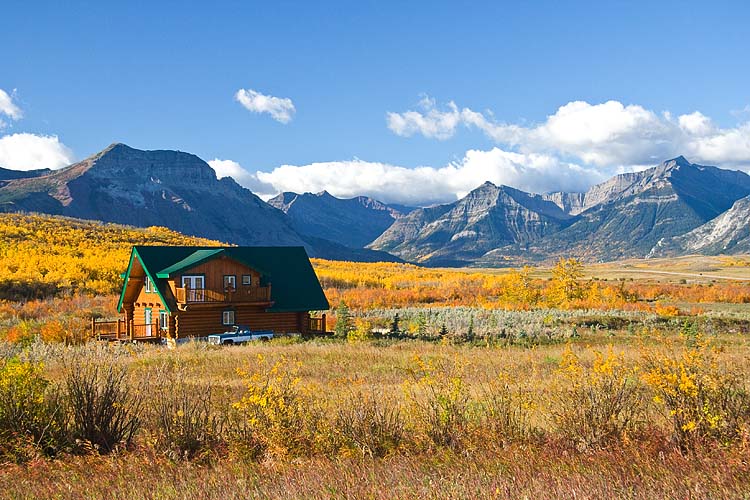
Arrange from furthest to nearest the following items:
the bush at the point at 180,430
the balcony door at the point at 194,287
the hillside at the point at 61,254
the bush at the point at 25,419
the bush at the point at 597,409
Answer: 1. the hillside at the point at 61,254
2. the balcony door at the point at 194,287
3. the bush at the point at 25,419
4. the bush at the point at 180,430
5. the bush at the point at 597,409

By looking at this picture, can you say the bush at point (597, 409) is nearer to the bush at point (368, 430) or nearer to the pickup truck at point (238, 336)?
the bush at point (368, 430)

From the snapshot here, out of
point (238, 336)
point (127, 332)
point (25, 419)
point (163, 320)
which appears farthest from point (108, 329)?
point (25, 419)

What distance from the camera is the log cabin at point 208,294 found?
107 ft

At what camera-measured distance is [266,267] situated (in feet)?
124

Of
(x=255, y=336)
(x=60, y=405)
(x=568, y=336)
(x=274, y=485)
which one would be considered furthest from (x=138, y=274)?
(x=274, y=485)

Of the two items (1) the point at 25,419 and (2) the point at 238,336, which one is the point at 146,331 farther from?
(1) the point at 25,419

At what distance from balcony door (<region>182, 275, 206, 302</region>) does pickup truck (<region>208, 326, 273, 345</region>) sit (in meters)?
2.07

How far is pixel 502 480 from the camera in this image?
6250 mm

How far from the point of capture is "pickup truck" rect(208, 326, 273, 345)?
31656mm

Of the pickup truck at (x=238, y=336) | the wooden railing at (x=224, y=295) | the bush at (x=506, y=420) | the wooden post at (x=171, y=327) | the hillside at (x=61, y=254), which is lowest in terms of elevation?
the pickup truck at (x=238, y=336)

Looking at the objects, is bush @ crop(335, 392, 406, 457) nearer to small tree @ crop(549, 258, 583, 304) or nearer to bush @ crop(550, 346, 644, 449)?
bush @ crop(550, 346, 644, 449)

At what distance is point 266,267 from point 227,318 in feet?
15.2

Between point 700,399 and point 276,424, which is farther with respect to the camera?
point 276,424

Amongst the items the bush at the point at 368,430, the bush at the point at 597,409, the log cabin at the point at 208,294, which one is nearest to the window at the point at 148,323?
the log cabin at the point at 208,294
